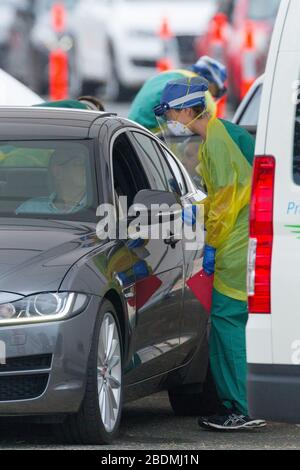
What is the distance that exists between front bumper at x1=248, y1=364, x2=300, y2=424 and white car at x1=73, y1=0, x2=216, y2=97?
19.4 meters

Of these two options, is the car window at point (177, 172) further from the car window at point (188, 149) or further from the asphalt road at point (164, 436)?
the car window at point (188, 149)

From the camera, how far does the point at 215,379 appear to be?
31.1 feet

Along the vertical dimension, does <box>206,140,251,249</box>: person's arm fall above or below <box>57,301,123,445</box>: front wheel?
above

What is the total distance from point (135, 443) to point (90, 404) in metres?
0.52

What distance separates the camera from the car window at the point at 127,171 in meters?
9.29

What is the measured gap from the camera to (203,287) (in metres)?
9.34

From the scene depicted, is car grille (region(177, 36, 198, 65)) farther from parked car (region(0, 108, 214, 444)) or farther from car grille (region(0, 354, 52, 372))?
car grille (region(0, 354, 52, 372))

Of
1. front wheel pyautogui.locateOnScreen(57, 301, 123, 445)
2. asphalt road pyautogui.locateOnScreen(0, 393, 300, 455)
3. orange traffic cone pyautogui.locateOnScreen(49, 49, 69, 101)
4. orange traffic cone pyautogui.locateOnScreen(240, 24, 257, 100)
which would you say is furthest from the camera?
orange traffic cone pyautogui.locateOnScreen(49, 49, 69, 101)

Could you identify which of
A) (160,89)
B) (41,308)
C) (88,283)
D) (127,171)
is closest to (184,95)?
(127,171)

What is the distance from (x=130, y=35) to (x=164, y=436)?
1818 centimetres

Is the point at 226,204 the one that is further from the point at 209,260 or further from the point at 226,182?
the point at 209,260

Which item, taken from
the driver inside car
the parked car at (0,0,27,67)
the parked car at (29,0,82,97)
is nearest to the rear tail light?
the driver inside car

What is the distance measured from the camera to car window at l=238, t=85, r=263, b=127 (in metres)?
13.4
